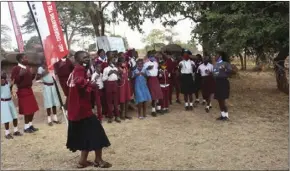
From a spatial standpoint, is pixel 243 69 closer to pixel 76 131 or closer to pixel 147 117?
pixel 147 117

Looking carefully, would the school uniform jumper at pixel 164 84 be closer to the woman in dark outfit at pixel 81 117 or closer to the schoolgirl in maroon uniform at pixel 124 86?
the schoolgirl in maroon uniform at pixel 124 86

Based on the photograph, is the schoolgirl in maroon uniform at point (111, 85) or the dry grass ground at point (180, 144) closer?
the dry grass ground at point (180, 144)

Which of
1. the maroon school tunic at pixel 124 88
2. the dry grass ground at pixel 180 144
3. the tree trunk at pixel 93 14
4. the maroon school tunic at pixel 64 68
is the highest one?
the tree trunk at pixel 93 14

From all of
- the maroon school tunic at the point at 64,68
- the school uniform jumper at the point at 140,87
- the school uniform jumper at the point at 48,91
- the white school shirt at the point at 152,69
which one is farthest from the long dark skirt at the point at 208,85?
the school uniform jumper at the point at 48,91

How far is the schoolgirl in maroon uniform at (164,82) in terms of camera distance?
9.24m

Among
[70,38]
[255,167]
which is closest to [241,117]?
[255,167]

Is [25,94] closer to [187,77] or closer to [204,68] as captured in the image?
[187,77]

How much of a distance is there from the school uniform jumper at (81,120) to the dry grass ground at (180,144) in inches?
21.0

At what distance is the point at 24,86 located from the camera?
742 cm

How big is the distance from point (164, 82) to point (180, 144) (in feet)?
10.8

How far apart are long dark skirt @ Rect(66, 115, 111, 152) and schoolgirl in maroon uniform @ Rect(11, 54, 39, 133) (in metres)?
2.82

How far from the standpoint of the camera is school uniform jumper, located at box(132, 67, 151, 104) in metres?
8.72

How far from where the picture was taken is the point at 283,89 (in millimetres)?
12594

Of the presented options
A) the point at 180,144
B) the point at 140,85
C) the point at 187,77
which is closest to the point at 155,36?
the point at 187,77
